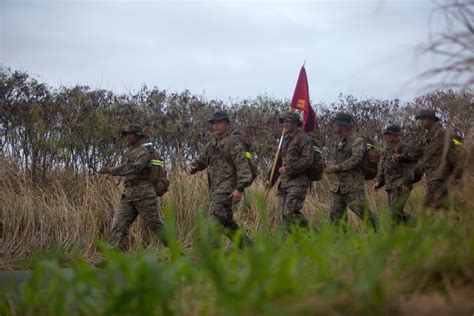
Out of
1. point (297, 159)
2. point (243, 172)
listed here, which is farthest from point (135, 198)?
point (297, 159)

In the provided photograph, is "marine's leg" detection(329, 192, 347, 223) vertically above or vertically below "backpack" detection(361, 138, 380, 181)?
below

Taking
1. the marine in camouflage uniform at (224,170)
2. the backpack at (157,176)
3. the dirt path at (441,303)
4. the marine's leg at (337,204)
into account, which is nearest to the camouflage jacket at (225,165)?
the marine in camouflage uniform at (224,170)

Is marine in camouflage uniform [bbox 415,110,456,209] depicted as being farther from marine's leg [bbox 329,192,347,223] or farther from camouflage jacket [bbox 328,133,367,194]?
marine's leg [bbox 329,192,347,223]

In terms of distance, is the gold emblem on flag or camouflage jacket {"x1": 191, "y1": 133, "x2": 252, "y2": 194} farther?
the gold emblem on flag

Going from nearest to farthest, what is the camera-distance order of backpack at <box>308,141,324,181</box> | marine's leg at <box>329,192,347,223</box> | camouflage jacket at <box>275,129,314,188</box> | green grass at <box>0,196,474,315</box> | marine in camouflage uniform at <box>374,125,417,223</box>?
green grass at <box>0,196,474,315</box>
camouflage jacket at <box>275,129,314,188</box>
backpack at <box>308,141,324,181</box>
marine's leg at <box>329,192,347,223</box>
marine in camouflage uniform at <box>374,125,417,223</box>

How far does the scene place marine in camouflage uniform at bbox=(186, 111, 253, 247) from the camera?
905 centimetres

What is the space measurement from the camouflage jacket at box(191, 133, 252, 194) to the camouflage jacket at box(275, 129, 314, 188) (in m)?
0.84

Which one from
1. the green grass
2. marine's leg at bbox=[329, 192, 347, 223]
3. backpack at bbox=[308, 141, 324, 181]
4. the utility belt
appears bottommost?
the green grass

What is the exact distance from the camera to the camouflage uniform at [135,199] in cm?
930

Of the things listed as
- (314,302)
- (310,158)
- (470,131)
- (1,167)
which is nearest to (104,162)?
(1,167)

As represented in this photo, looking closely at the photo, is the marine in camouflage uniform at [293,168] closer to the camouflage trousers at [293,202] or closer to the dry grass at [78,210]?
the camouflage trousers at [293,202]

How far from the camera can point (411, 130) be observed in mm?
13234

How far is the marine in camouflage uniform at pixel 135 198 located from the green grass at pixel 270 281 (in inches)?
227

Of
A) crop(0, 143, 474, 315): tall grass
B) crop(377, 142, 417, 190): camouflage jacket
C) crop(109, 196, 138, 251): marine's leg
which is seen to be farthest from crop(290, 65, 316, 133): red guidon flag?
crop(0, 143, 474, 315): tall grass
